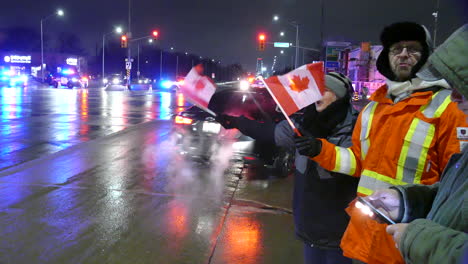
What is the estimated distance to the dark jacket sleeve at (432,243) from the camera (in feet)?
4.22

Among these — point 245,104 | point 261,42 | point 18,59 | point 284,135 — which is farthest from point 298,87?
point 18,59

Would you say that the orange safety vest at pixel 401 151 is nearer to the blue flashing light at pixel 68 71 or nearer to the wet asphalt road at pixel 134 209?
the wet asphalt road at pixel 134 209

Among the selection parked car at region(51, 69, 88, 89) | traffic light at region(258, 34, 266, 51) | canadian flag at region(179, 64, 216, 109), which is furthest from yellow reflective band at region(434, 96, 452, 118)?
parked car at region(51, 69, 88, 89)

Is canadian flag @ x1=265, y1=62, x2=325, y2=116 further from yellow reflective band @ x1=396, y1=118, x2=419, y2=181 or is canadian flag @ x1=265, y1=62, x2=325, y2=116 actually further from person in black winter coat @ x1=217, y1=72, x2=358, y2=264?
yellow reflective band @ x1=396, y1=118, x2=419, y2=181

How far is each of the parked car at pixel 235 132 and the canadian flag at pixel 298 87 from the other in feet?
15.8

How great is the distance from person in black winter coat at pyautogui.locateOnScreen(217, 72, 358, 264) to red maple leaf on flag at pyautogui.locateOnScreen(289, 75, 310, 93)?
5.8 inches

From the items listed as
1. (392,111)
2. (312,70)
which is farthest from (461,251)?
(312,70)

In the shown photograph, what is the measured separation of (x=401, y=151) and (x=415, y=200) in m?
0.47

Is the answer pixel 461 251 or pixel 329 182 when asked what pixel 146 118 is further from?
pixel 461 251

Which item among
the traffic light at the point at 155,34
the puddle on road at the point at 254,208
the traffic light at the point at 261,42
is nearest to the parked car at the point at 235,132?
the puddle on road at the point at 254,208

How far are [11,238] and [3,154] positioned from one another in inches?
228

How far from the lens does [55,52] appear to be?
108m

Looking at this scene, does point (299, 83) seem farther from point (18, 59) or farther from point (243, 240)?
point (18, 59)

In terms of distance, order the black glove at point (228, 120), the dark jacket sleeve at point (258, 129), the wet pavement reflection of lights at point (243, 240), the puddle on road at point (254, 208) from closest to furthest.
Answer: the dark jacket sleeve at point (258, 129) < the black glove at point (228, 120) < the wet pavement reflection of lights at point (243, 240) < the puddle on road at point (254, 208)
